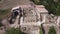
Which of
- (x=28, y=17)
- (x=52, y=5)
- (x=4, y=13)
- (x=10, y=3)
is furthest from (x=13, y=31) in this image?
(x=52, y=5)

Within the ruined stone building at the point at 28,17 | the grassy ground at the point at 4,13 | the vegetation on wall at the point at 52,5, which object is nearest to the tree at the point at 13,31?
the ruined stone building at the point at 28,17

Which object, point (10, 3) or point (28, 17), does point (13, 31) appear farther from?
point (10, 3)

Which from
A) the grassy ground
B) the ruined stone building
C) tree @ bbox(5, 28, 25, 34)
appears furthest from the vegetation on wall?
tree @ bbox(5, 28, 25, 34)

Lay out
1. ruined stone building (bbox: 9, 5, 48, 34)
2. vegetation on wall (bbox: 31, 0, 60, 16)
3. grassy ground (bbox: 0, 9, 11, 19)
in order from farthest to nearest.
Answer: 1. vegetation on wall (bbox: 31, 0, 60, 16)
2. grassy ground (bbox: 0, 9, 11, 19)
3. ruined stone building (bbox: 9, 5, 48, 34)

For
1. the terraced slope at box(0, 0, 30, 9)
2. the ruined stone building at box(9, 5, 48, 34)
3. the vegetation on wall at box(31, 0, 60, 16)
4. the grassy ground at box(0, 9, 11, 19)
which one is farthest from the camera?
the terraced slope at box(0, 0, 30, 9)

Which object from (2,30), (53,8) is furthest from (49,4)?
(2,30)

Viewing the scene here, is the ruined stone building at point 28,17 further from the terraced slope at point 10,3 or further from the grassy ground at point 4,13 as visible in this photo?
the terraced slope at point 10,3

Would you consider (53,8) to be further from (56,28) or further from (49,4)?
(56,28)

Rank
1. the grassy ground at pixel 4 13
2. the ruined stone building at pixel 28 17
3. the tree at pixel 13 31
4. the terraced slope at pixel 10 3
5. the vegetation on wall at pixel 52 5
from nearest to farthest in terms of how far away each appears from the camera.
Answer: the tree at pixel 13 31
the ruined stone building at pixel 28 17
the grassy ground at pixel 4 13
the vegetation on wall at pixel 52 5
the terraced slope at pixel 10 3

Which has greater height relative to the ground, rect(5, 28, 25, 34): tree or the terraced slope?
the terraced slope

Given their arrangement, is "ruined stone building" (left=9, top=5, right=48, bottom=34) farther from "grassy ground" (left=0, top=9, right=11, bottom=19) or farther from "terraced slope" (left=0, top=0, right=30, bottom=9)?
"terraced slope" (left=0, top=0, right=30, bottom=9)
